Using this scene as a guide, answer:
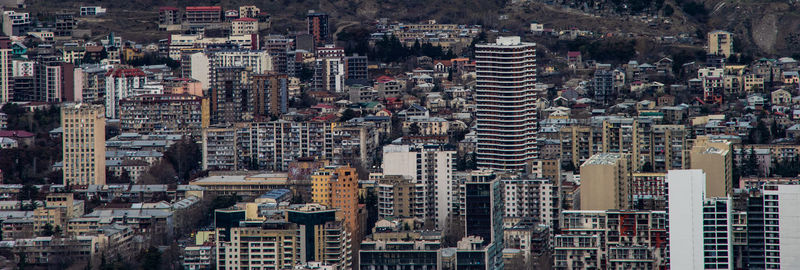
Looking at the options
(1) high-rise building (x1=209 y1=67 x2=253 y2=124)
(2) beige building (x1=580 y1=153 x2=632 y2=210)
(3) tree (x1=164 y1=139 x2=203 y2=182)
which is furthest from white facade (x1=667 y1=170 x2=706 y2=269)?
(1) high-rise building (x1=209 y1=67 x2=253 y2=124)

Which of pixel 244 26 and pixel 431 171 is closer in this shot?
pixel 431 171

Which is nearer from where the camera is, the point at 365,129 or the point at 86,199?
Result: the point at 86,199

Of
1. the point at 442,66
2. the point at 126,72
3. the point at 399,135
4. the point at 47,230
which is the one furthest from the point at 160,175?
the point at 442,66

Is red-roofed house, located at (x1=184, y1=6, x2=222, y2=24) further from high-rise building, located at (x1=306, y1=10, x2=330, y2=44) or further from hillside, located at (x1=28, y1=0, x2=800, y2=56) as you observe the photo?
high-rise building, located at (x1=306, y1=10, x2=330, y2=44)

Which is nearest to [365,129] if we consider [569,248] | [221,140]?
[221,140]

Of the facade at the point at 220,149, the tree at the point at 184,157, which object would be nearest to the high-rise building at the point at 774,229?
the tree at the point at 184,157

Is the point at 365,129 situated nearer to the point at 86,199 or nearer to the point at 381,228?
the point at 86,199

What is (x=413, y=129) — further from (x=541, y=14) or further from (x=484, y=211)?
(x=541, y=14)
